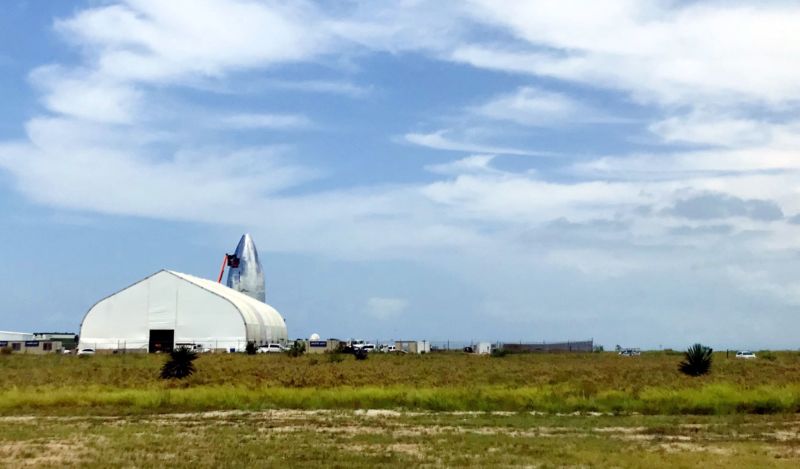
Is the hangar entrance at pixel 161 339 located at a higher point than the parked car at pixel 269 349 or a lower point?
higher

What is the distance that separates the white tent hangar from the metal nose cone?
120 ft

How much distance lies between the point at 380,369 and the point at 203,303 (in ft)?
129

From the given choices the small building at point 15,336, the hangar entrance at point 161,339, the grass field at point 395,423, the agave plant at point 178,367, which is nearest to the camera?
the grass field at point 395,423

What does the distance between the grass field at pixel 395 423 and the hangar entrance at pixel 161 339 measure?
4329cm

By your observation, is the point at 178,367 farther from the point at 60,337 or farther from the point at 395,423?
the point at 60,337

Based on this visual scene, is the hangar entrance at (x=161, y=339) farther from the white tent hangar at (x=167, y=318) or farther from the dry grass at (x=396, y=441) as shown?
the dry grass at (x=396, y=441)

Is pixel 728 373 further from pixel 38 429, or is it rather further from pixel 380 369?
pixel 38 429

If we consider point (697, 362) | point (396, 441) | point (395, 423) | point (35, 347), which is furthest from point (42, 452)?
point (35, 347)

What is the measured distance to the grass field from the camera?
65.4 feet

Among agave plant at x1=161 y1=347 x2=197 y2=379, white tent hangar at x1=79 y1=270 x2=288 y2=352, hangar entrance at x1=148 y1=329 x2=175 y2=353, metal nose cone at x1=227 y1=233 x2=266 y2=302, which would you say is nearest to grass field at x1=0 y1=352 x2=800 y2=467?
agave plant at x1=161 y1=347 x2=197 y2=379

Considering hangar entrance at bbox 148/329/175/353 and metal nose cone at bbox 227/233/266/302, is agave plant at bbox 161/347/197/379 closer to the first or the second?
hangar entrance at bbox 148/329/175/353

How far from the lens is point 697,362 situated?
50375mm

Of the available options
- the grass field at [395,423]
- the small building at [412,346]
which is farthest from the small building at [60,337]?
the grass field at [395,423]

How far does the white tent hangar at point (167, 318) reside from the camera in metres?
89.4
